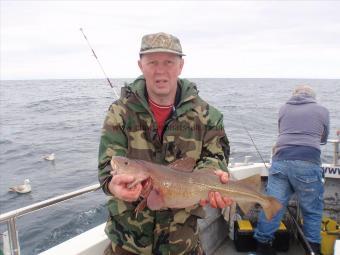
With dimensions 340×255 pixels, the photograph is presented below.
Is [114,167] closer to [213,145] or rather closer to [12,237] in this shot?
[213,145]

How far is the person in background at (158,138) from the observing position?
314 cm

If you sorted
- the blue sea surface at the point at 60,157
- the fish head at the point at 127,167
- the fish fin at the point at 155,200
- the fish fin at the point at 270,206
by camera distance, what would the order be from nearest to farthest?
the fish head at the point at 127,167 → the fish fin at the point at 155,200 → the fish fin at the point at 270,206 → the blue sea surface at the point at 60,157

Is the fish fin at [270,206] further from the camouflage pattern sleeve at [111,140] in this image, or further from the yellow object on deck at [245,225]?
the yellow object on deck at [245,225]

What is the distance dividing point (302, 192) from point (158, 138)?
3100mm

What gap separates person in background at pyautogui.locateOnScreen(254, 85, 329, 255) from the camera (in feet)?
18.0

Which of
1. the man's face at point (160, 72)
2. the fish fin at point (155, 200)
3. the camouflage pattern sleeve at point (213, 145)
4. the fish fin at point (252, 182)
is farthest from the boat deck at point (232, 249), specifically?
the man's face at point (160, 72)

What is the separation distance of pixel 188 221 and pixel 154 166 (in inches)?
26.7

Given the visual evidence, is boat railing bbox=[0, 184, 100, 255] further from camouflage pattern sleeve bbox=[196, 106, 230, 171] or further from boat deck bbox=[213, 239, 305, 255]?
boat deck bbox=[213, 239, 305, 255]

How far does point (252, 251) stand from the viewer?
19.9 ft

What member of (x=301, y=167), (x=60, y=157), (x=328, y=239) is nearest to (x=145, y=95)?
(x=301, y=167)

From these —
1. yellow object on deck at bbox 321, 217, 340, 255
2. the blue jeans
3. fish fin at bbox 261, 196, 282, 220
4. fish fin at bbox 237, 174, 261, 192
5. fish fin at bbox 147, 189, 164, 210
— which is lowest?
yellow object on deck at bbox 321, 217, 340, 255

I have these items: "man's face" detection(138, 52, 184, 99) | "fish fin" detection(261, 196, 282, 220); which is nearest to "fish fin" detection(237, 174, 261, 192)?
"fish fin" detection(261, 196, 282, 220)

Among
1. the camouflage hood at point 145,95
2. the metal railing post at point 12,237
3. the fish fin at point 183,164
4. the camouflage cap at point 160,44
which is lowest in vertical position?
the metal railing post at point 12,237

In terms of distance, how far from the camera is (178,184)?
2.98 metres
